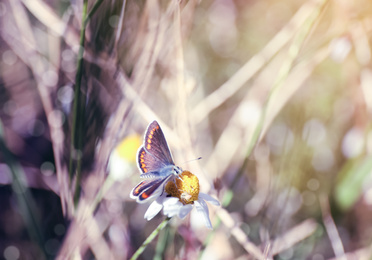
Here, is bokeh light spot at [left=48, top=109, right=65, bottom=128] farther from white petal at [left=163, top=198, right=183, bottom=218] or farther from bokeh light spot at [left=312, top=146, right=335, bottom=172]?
bokeh light spot at [left=312, top=146, right=335, bottom=172]

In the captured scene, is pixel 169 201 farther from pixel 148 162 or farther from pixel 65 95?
Result: pixel 65 95

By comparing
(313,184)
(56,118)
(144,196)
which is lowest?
(313,184)

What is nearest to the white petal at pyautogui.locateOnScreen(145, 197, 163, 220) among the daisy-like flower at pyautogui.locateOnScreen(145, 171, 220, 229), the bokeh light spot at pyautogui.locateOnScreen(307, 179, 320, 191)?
the daisy-like flower at pyautogui.locateOnScreen(145, 171, 220, 229)

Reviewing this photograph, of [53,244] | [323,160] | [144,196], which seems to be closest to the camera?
[144,196]

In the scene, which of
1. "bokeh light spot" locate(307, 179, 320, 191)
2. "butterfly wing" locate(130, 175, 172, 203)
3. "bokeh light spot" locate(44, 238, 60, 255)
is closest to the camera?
"butterfly wing" locate(130, 175, 172, 203)

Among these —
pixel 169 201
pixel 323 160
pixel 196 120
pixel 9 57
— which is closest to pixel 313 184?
pixel 323 160

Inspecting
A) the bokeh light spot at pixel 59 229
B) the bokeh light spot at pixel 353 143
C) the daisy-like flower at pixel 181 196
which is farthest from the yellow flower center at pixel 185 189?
the bokeh light spot at pixel 353 143

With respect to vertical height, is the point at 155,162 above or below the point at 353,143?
above

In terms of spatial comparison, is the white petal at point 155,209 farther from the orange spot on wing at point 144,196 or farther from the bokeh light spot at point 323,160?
the bokeh light spot at point 323,160
